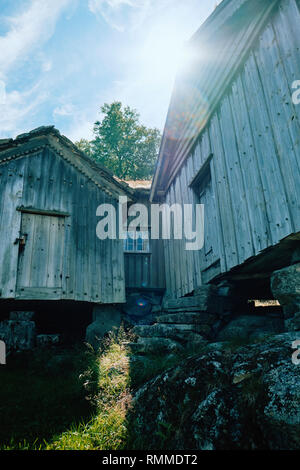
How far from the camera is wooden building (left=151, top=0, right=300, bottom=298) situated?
421 cm

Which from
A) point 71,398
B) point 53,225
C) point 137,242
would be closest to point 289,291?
point 71,398

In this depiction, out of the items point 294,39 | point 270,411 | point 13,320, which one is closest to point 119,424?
point 270,411

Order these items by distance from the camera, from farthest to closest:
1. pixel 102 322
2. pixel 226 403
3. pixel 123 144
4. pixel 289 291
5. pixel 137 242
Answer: pixel 123 144, pixel 137 242, pixel 102 322, pixel 289 291, pixel 226 403

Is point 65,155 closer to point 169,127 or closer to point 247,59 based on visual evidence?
point 169,127

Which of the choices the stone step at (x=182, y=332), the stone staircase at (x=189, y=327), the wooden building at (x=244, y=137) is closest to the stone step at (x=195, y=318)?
the stone staircase at (x=189, y=327)

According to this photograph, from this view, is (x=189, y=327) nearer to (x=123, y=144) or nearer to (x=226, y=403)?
(x=226, y=403)

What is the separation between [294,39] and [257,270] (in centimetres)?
345

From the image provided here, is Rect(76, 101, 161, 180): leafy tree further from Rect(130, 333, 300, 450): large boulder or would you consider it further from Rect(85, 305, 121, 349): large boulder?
Rect(130, 333, 300, 450): large boulder

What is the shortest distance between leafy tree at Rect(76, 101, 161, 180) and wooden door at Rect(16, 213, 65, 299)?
50.0 ft

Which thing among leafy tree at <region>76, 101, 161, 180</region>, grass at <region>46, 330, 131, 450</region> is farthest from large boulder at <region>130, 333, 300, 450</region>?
leafy tree at <region>76, 101, 161, 180</region>

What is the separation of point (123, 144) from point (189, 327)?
19.9 metres

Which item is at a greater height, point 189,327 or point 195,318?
point 195,318

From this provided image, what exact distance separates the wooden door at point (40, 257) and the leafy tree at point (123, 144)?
15242mm

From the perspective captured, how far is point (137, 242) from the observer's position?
11.3 m
